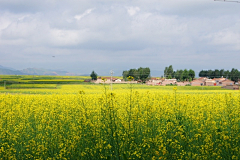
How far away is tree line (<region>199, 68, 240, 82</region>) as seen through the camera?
110m

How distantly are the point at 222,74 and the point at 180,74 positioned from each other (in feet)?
69.2

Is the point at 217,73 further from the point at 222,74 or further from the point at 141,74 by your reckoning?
the point at 141,74

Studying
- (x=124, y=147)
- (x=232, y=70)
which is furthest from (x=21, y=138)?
(x=232, y=70)

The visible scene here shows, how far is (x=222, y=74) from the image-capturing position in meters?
122

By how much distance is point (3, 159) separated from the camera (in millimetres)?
6836

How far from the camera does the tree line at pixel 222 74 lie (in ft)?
360

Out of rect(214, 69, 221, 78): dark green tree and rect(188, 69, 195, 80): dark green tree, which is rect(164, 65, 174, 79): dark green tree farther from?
rect(214, 69, 221, 78): dark green tree

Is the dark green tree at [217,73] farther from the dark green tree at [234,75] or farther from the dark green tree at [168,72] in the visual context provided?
the dark green tree at [168,72]

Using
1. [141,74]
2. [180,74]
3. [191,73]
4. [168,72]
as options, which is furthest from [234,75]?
[141,74]

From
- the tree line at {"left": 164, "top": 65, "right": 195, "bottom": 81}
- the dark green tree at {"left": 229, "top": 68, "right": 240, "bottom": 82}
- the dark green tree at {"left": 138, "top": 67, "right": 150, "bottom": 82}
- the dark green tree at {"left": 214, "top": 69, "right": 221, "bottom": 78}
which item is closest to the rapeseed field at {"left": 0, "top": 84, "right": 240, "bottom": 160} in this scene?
the dark green tree at {"left": 138, "top": 67, "right": 150, "bottom": 82}

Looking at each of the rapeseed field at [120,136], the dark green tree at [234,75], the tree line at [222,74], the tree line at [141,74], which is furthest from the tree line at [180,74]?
the rapeseed field at [120,136]

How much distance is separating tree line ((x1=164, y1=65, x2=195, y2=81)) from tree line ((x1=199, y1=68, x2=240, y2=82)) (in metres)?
9.65

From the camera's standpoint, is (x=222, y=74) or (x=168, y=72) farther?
(x=168, y=72)

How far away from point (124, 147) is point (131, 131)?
1.59ft
